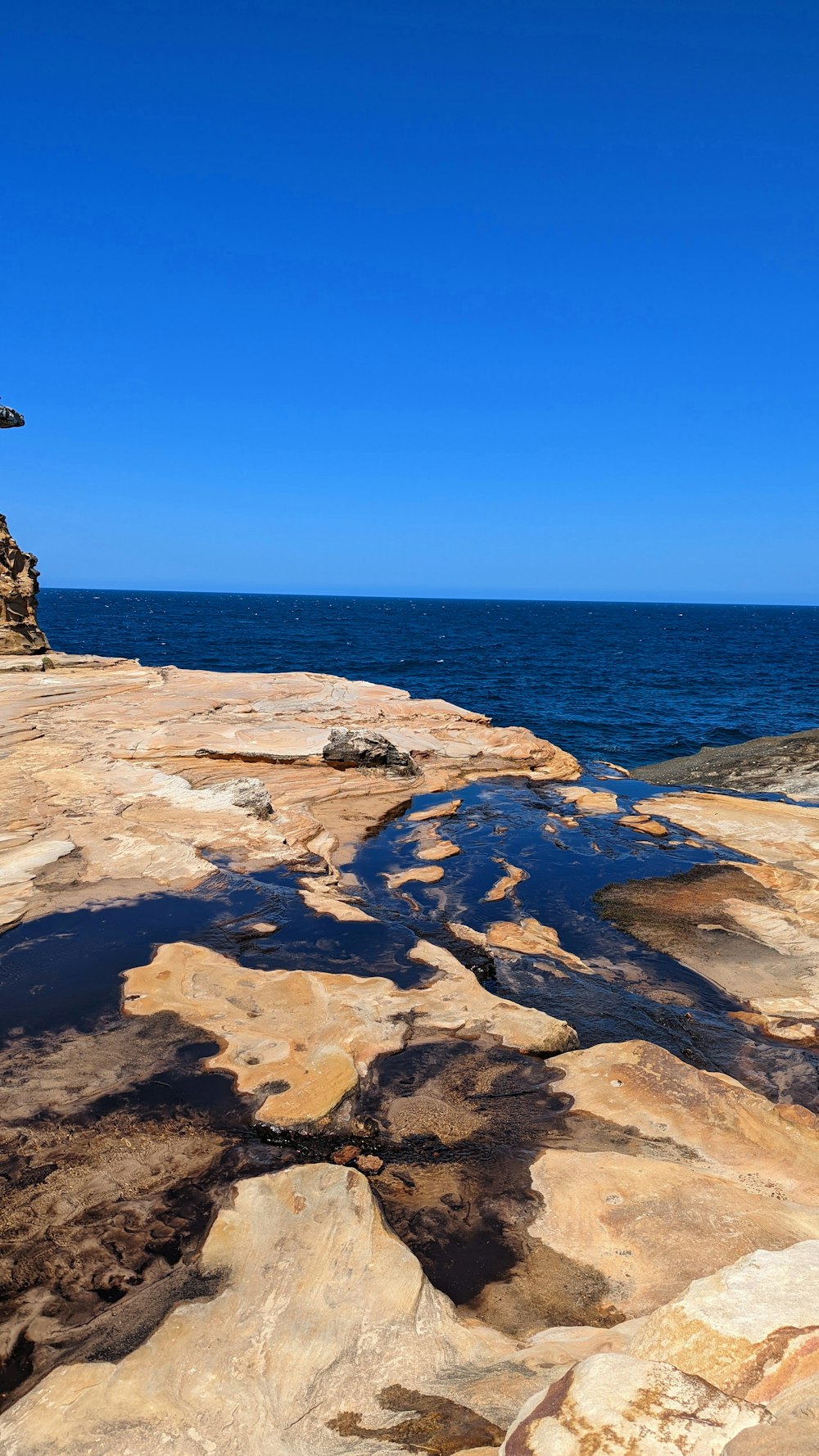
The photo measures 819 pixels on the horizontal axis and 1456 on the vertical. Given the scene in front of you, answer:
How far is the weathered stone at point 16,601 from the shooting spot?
22375 millimetres

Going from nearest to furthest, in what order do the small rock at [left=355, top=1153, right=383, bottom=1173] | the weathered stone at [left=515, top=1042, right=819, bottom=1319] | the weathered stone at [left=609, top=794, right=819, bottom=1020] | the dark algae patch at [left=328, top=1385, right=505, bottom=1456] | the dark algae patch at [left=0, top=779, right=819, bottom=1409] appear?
the dark algae patch at [left=328, top=1385, right=505, bottom=1456], the dark algae patch at [left=0, top=779, right=819, bottom=1409], the weathered stone at [left=515, top=1042, right=819, bottom=1319], the small rock at [left=355, top=1153, right=383, bottom=1173], the weathered stone at [left=609, top=794, right=819, bottom=1020]

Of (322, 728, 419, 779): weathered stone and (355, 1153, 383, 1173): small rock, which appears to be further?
(322, 728, 419, 779): weathered stone

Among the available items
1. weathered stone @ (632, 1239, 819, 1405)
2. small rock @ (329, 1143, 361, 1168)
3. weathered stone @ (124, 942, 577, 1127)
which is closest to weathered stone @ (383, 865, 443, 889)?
weathered stone @ (124, 942, 577, 1127)

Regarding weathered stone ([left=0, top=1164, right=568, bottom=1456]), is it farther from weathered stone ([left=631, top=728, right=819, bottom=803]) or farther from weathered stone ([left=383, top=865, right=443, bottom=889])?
weathered stone ([left=631, top=728, right=819, bottom=803])

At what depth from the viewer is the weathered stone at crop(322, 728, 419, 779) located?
1387 centimetres

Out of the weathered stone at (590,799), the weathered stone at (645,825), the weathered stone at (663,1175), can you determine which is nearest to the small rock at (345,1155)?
the weathered stone at (663,1175)

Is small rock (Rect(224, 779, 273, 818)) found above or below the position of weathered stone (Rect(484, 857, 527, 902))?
above

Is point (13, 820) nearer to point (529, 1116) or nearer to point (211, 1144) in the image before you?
point (211, 1144)

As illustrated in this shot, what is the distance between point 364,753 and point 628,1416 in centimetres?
1174

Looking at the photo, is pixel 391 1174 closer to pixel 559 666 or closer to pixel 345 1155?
pixel 345 1155

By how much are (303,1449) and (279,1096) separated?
8.00 ft

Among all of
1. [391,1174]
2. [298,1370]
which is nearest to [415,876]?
[391,1174]

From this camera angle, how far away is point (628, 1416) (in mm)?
2369

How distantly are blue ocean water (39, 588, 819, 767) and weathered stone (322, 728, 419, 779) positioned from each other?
10463mm
